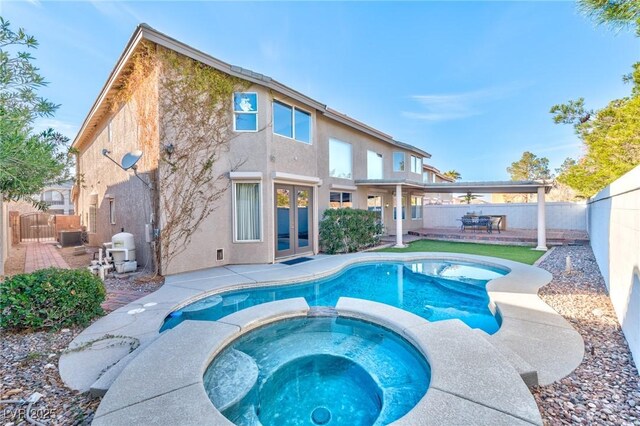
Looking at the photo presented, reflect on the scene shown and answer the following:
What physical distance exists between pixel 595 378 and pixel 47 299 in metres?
8.23

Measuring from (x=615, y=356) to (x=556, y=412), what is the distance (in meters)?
2.11

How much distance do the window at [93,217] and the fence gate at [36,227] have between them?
7.59 meters

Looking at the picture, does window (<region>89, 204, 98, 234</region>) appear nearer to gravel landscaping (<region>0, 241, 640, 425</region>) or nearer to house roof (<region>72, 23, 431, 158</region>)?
house roof (<region>72, 23, 431, 158</region>)

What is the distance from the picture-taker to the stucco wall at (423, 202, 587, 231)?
2031cm

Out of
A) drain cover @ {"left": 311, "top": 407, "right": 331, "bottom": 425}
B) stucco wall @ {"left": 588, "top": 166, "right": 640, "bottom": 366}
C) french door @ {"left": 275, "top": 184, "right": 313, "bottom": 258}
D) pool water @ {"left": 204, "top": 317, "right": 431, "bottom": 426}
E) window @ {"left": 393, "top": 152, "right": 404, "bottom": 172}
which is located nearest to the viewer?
drain cover @ {"left": 311, "top": 407, "right": 331, "bottom": 425}

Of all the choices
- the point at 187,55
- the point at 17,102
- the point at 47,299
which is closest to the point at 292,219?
the point at 187,55

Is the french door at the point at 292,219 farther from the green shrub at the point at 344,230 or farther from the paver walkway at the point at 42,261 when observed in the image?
the paver walkway at the point at 42,261

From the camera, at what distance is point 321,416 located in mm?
3332

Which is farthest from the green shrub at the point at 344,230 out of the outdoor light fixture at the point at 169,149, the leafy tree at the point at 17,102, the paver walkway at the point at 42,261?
the paver walkway at the point at 42,261

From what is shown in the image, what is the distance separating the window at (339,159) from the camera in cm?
1504

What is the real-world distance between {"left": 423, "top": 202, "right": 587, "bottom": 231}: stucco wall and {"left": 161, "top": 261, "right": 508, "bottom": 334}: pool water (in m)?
14.9

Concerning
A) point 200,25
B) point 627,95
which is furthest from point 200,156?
point 627,95

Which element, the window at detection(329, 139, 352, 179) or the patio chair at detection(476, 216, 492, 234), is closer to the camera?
the window at detection(329, 139, 352, 179)

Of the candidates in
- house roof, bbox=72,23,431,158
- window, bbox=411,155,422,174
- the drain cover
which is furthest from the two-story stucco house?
the drain cover
